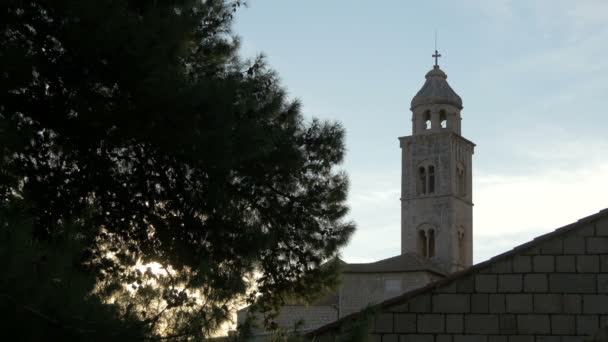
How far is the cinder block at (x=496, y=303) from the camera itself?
402 inches

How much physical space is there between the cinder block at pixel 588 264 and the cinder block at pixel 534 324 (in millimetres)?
600

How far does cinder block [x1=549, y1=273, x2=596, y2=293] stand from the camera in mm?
10133

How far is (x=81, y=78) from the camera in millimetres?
8930

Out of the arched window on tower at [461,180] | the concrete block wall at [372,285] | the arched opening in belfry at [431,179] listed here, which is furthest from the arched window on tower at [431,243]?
the concrete block wall at [372,285]

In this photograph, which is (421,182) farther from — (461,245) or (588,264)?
(588,264)

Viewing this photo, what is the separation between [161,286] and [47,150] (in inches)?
79.3

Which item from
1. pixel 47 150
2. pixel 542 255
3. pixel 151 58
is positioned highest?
pixel 151 58

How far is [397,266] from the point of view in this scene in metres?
43.6

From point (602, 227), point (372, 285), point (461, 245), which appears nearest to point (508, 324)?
point (602, 227)

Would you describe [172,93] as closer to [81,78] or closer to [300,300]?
[81,78]

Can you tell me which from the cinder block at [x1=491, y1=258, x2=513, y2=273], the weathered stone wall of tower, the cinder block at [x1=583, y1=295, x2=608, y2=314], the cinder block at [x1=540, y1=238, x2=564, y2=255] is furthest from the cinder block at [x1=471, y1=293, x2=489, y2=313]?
the weathered stone wall of tower

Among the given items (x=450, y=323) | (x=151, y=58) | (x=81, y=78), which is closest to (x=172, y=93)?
(x=151, y=58)

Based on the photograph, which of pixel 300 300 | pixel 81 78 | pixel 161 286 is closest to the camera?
pixel 161 286

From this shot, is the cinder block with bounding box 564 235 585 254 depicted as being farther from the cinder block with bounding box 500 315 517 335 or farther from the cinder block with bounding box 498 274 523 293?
the cinder block with bounding box 500 315 517 335
